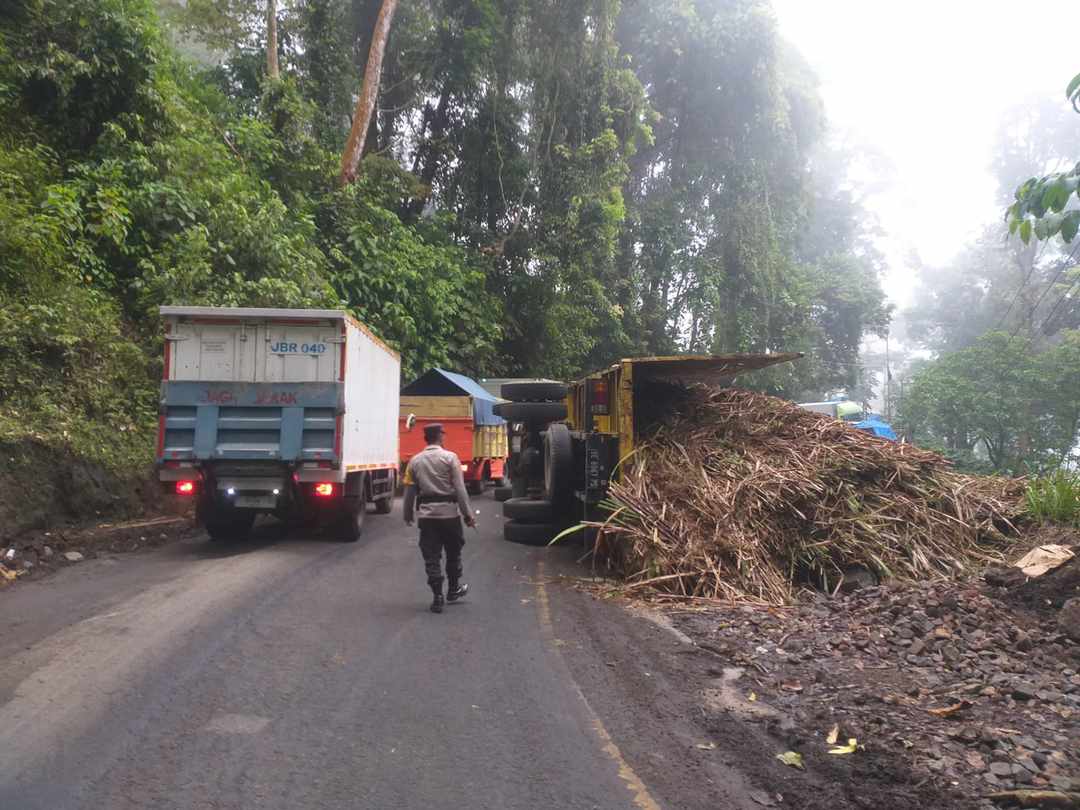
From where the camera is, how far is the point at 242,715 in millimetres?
4770

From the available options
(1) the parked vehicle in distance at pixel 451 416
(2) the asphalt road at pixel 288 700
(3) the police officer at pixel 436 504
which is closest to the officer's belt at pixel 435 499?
(3) the police officer at pixel 436 504

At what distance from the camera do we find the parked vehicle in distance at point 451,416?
17953 millimetres

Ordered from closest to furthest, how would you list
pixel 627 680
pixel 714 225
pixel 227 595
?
1. pixel 627 680
2. pixel 227 595
3. pixel 714 225

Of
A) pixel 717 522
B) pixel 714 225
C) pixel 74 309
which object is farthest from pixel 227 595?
pixel 714 225

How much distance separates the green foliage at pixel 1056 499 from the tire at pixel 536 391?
6.34m

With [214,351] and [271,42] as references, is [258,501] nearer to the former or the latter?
[214,351]

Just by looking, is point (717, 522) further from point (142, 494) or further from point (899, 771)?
point (142, 494)

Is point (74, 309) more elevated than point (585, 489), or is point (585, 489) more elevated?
point (74, 309)

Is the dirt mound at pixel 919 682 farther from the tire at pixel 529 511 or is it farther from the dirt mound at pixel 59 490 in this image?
the dirt mound at pixel 59 490

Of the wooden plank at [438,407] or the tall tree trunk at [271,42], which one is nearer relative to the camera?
the wooden plank at [438,407]

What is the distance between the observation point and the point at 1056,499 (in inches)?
344

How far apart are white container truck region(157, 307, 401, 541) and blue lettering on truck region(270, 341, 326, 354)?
0.04 feet

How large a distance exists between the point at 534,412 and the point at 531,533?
1950 millimetres

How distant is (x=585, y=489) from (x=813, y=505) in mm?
2588
